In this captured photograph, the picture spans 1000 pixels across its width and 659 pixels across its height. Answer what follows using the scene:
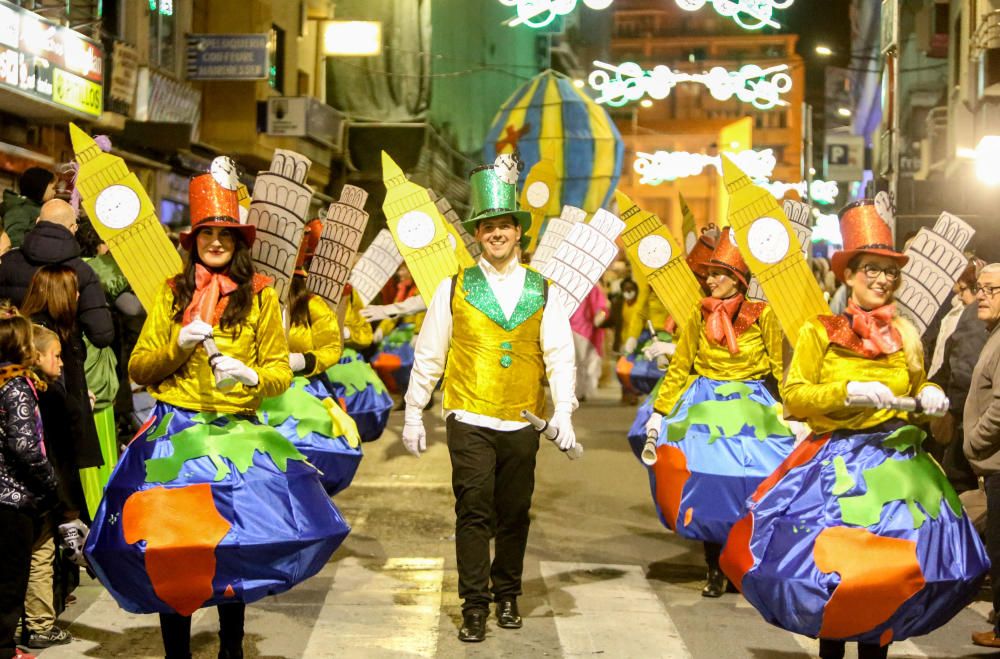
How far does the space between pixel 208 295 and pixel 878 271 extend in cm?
267

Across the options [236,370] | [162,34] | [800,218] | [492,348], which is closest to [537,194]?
[800,218]

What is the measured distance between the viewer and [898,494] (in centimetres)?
546

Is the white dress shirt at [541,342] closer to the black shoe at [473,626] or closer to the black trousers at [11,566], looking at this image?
the black shoe at [473,626]

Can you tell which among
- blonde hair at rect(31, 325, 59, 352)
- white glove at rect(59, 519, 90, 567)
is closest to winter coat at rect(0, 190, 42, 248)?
white glove at rect(59, 519, 90, 567)

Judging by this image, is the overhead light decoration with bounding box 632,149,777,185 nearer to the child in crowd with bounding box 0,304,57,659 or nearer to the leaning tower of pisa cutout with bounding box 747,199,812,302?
the leaning tower of pisa cutout with bounding box 747,199,812,302

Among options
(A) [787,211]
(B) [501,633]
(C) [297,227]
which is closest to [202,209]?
(C) [297,227]

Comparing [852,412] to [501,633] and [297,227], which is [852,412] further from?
[297,227]

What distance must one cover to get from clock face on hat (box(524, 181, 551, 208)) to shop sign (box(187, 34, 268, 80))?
521 inches

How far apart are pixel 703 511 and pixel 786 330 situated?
121cm

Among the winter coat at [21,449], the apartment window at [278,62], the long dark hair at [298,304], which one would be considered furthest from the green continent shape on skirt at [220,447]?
the apartment window at [278,62]

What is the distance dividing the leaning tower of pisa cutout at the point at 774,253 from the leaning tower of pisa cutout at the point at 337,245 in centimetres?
229

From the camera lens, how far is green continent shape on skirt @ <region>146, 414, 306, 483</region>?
5496mm

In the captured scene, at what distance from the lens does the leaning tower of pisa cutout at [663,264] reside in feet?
29.2

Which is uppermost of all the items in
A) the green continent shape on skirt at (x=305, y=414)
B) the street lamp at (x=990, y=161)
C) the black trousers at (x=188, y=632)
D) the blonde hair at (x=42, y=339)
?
the street lamp at (x=990, y=161)
